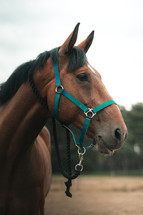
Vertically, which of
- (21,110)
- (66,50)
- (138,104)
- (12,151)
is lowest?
(138,104)

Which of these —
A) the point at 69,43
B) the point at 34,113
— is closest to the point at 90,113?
the point at 34,113

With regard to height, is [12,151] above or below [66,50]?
below

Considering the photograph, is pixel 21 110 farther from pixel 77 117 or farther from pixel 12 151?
pixel 77 117

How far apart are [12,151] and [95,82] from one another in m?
1.37

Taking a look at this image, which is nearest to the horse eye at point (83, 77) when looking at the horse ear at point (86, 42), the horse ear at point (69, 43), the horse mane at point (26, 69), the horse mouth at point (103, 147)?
the horse mane at point (26, 69)

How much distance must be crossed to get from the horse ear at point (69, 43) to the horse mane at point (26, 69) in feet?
0.21

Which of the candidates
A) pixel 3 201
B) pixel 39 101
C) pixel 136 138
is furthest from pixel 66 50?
pixel 136 138

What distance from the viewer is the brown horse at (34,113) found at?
2.79m

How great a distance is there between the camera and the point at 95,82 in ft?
9.25

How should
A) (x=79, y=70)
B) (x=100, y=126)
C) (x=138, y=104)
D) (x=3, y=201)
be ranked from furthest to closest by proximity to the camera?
(x=138, y=104) < (x=3, y=201) < (x=79, y=70) < (x=100, y=126)

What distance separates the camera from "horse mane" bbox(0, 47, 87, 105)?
2.94 metres

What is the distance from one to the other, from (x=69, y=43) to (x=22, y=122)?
1.15m

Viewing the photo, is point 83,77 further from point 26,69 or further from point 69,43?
point 26,69

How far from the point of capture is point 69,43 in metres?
2.88
